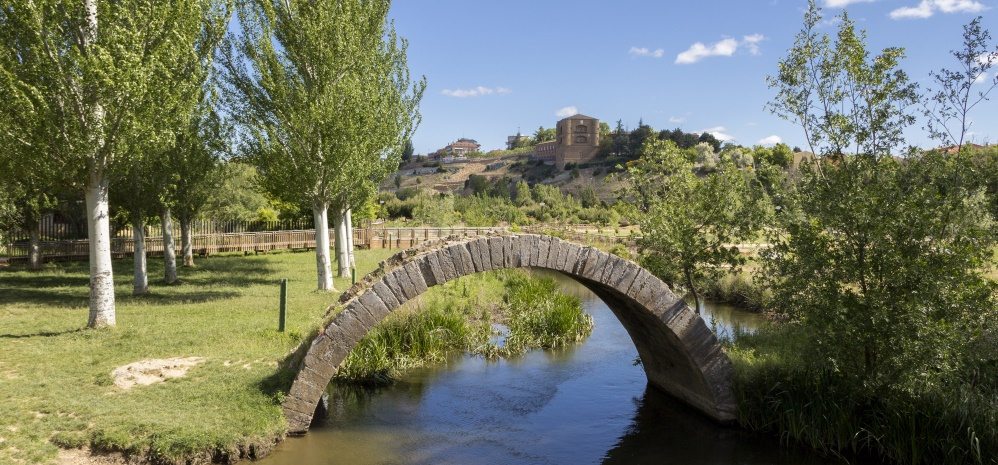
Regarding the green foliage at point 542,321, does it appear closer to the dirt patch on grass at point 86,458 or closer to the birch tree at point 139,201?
the dirt patch on grass at point 86,458

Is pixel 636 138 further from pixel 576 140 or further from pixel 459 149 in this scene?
pixel 459 149

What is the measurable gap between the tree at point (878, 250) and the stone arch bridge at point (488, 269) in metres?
1.54

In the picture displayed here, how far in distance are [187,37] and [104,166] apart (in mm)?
3442

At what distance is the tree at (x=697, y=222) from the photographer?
14039 millimetres

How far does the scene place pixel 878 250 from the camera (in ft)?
31.3

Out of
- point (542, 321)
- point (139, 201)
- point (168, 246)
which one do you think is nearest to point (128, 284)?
point (168, 246)

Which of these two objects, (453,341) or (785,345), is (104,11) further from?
(785,345)

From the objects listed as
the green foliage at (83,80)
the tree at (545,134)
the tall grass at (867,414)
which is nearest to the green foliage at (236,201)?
the green foliage at (83,80)

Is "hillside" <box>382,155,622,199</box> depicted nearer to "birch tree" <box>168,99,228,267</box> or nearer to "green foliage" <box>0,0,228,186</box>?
"birch tree" <box>168,99,228,267</box>

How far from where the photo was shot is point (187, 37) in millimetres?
14977

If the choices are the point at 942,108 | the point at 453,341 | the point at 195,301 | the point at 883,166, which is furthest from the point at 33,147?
the point at 942,108

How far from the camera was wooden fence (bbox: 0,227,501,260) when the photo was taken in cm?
2583

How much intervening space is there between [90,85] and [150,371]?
609 centimetres

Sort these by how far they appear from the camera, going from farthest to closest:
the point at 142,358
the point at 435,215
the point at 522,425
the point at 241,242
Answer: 1. the point at 435,215
2. the point at 241,242
3. the point at 142,358
4. the point at 522,425
